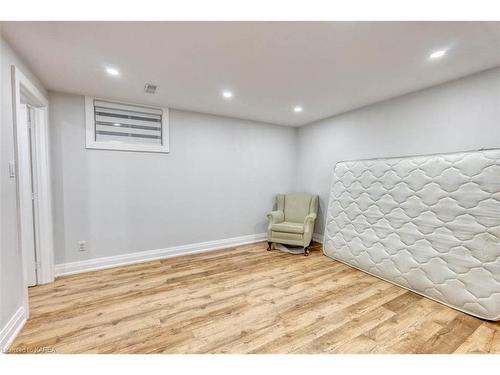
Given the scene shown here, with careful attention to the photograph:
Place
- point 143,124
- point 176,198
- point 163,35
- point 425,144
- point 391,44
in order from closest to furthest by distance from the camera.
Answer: point 163,35 < point 391,44 < point 425,144 < point 143,124 < point 176,198

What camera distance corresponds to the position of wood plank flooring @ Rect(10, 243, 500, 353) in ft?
5.07

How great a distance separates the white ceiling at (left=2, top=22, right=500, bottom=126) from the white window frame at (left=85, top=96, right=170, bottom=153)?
200 mm

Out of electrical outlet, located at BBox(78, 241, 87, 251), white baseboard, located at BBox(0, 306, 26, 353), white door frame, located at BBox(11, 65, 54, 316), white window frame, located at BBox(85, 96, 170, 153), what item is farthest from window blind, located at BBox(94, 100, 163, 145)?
white baseboard, located at BBox(0, 306, 26, 353)

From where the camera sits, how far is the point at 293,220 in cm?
398

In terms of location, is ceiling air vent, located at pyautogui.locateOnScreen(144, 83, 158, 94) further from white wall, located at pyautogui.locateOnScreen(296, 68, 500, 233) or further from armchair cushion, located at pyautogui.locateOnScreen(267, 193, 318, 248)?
white wall, located at pyautogui.locateOnScreen(296, 68, 500, 233)

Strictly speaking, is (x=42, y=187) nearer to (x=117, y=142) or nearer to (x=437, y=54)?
(x=117, y=142)

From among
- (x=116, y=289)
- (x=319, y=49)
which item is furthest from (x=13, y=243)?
(x=319, y=49)

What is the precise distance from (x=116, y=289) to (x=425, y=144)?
400 cm

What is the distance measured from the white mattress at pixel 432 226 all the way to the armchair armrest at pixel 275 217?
3.55 ft

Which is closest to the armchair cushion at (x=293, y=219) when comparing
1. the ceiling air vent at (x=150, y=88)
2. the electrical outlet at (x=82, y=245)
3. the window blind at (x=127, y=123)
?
the window blind at (x=127, y=123)

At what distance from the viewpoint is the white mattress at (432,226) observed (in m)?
1.90

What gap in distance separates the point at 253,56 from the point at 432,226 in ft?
8.14
